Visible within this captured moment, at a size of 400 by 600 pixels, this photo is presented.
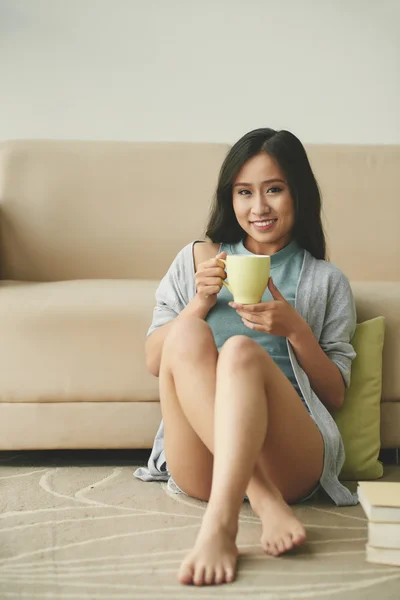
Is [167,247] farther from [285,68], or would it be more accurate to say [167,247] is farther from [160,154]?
[285,68]

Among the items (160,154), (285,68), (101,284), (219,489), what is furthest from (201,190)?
(219,489)

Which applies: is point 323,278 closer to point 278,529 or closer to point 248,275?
point 248,275

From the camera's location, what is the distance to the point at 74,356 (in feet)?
6.05

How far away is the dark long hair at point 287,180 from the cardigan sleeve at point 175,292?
11cm

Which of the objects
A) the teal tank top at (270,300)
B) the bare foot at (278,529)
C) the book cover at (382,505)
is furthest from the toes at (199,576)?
the teal tank top at (270,300)

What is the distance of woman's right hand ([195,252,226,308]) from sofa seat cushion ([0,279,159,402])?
364mm

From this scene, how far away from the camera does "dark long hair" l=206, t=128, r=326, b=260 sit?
64.3 inches

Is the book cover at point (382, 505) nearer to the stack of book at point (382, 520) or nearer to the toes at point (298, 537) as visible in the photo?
the stack of book at point (382, 520)

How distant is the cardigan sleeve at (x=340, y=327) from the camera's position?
1.64 metres

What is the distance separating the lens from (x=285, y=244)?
5.65 feet

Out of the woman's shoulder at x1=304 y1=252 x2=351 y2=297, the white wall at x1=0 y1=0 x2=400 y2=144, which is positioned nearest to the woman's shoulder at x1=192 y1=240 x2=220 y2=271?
the woman's shoulder at x1=304 y1=252 x2=351 y2=297

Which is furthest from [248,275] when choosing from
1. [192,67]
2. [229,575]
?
[192,67]

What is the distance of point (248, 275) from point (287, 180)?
0.37 m

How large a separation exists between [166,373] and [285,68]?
1.88 metres
